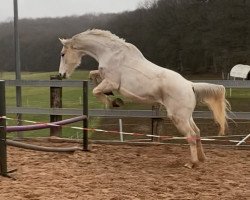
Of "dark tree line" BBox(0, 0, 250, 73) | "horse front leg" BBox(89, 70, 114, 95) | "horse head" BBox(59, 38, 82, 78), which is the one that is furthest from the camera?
"dark tree line" BBox(0, 0, 250, 73)

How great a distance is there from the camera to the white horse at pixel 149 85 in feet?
20.9

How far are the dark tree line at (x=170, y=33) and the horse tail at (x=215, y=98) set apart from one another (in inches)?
954

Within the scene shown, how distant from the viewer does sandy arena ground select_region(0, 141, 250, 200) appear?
15.1ft

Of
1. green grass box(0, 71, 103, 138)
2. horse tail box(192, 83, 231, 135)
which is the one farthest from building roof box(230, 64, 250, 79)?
horse tail box(192, 83, 231, 135)

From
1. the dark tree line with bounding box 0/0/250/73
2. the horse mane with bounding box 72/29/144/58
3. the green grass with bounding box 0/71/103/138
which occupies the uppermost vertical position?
the dark tree line with bounding box 0/0/250/73

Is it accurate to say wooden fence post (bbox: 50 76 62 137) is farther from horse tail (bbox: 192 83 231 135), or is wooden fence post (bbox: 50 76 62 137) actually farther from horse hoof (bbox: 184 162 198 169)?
horse hoof (bbox: 184 162 198 169)

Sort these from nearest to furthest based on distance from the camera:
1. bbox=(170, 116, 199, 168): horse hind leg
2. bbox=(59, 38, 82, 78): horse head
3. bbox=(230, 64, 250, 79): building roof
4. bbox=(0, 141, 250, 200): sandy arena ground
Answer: bbox=(0, 141, 250, 200): sandy arena ground, bbox=(170, 116, 199, 168): horse hind leg, bbox=(59, 38, 82, 78): horse head, bbox=(230, 64, 250, 79): building roof

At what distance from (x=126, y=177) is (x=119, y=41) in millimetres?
2287

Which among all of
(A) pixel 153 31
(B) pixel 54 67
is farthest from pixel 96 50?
(A) pixel 153 31

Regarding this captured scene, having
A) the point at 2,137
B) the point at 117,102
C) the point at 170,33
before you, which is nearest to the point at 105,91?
the point at 117,102

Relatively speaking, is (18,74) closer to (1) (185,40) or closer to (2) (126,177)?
(2) (126,177)

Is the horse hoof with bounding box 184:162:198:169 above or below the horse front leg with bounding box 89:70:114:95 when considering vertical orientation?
below

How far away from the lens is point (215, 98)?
22.0 ft

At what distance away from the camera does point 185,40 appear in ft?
177
